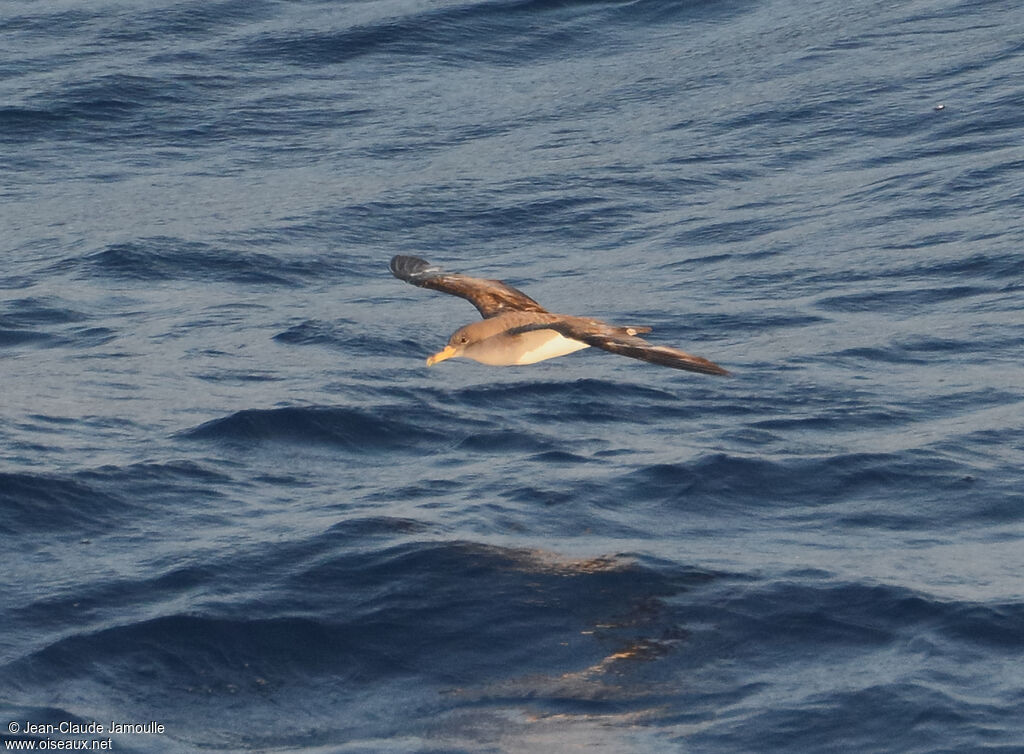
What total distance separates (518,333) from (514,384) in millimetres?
3626

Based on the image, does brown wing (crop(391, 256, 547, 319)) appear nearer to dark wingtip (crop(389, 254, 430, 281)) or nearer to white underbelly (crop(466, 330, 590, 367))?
dark wingtip (crop(389, 254, 430, 281))

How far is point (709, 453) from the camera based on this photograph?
13.7 meters

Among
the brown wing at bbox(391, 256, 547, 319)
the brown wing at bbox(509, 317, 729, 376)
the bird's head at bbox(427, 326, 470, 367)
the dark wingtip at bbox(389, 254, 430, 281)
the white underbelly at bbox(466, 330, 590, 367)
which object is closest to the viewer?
the brown wing at bbox(509, 317, 729, 376)

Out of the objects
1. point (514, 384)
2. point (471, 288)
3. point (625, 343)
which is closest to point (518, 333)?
point (471, 288)

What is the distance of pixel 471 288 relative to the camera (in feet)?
45.2

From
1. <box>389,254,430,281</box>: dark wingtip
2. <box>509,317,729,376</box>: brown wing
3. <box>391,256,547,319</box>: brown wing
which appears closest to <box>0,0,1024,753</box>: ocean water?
<box>391,256,547,319</box>: brown wing

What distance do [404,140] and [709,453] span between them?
11.6 meters

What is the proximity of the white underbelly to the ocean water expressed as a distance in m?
1.23

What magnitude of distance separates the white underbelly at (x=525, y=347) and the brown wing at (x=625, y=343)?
0.78 feet

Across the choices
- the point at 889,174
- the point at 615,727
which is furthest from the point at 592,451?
the point at 889,174

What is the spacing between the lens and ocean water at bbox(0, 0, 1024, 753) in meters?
10.1

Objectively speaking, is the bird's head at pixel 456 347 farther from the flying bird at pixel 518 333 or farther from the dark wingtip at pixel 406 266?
the dark wingtip at pixel 406 266

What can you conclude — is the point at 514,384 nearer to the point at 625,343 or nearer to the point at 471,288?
the point at 471,288

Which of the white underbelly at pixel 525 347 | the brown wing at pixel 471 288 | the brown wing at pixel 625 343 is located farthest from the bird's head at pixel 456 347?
the brown wing at pixel 625 343
